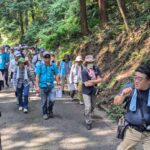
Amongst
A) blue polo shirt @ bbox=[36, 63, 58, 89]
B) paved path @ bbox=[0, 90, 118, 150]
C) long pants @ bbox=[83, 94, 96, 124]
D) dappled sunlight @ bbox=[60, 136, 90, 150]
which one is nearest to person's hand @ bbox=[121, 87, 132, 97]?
paved path @ bbox=[0, 90, 118, 150]

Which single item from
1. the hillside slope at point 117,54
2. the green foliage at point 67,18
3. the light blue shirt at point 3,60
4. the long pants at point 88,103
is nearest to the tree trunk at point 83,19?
the green foliage at point 67,18

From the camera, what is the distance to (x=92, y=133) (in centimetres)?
1065

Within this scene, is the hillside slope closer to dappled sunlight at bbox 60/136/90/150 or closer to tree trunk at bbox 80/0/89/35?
tree trunk at bbox 80/0/89/35

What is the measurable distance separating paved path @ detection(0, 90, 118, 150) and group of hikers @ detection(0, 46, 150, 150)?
0.37 m

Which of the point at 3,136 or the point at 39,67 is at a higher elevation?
the point at 39,67

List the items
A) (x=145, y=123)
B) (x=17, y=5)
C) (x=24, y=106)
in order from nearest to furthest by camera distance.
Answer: (x=145, y=123), (x=24, y=106), (x=17, y=5)

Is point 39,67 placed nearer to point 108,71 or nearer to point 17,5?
point 108,71

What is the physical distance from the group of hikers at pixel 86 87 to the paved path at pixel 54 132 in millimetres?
373

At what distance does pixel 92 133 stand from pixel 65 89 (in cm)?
893

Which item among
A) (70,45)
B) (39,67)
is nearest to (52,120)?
(39,67)

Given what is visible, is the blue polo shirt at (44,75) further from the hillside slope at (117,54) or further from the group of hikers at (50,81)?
the hillside slope at (117,54)

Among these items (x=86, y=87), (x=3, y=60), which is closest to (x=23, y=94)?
(x=86, y=87)

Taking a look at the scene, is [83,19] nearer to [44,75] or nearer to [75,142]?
[44,75]

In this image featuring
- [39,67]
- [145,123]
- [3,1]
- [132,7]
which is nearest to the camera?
[145,123]
